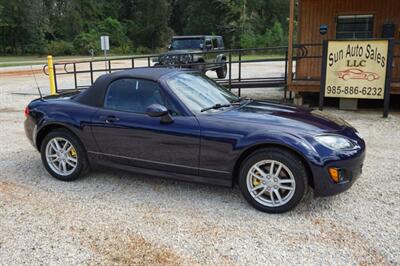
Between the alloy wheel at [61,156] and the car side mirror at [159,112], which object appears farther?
the alloy wheel at [61,156]

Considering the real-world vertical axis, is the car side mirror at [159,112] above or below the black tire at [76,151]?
above

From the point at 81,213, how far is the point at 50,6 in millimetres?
61945

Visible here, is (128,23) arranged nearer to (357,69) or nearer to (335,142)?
(357,69)

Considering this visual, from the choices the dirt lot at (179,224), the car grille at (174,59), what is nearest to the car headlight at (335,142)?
the dirt lot at (179,224)

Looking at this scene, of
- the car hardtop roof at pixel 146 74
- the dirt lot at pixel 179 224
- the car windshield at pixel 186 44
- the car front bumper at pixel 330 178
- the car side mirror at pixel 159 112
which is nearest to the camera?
the dirt lot at pixel 179 224

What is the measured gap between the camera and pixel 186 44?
1609cm

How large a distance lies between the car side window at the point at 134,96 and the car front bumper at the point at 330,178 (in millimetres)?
1639

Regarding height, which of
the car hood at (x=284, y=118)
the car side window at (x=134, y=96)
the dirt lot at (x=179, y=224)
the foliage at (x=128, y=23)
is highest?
the foliage at (x=128, y=23)

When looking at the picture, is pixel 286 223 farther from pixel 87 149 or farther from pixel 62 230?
pixel 87 149

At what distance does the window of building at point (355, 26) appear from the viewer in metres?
11.4

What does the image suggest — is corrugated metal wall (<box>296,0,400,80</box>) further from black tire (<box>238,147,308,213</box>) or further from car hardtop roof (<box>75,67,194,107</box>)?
→ black tire (<box>238,147,308,213</box>)

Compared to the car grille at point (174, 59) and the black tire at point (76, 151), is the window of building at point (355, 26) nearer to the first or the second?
the car grille at point (174, 59)

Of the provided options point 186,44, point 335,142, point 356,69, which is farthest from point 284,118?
point 186,44

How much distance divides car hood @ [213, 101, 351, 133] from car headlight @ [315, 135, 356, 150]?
4.3 inches
